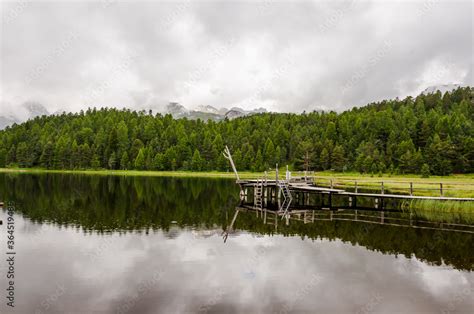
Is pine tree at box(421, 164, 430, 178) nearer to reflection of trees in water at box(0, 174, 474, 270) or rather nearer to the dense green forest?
the dense green forest

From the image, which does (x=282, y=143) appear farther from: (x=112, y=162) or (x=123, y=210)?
(x=123, y=210)

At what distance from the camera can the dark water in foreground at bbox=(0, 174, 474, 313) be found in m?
17.3

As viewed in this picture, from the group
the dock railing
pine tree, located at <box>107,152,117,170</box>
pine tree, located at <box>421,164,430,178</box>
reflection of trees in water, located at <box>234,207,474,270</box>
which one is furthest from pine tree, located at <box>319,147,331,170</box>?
reflection of trees in water, located at <box>234,207,474,270</box>

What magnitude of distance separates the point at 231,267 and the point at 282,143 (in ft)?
455

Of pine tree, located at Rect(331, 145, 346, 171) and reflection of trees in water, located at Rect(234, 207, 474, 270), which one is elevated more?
pine tree, located at Rect(331, 145, 346, 171)

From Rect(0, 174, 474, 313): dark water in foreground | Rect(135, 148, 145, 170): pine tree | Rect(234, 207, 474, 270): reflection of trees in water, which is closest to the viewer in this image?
Rect(0, 174, 474, 313): dark water in foreground

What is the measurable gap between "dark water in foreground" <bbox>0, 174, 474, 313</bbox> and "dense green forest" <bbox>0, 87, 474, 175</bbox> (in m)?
89.1

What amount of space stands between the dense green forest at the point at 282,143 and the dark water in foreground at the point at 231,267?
8906 centimetres

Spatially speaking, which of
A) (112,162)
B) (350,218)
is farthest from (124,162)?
(350,218)

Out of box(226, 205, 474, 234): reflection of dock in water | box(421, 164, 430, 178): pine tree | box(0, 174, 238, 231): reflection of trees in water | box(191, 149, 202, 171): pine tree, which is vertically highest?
box(191, 149, 202, 171): pine tree

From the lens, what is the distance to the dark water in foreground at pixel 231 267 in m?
17.3

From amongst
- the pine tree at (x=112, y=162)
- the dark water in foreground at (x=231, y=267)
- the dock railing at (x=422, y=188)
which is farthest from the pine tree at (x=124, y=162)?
the dark water in foreground at (x=231, y=267)

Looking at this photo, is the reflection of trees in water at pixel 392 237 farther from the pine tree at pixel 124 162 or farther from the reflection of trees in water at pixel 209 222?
the pine tree at pixel 124 162

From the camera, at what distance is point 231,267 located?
22.7 metres
